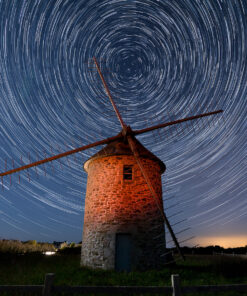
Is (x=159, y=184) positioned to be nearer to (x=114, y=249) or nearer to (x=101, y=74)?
(x=114, y=249)

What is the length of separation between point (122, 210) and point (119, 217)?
0.42 m

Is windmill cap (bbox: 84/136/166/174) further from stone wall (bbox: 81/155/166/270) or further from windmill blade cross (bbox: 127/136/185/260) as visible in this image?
windmill blade cross (bbox: 127/136/185/260)

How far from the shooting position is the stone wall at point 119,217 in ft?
40.8

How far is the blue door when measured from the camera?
12.1 metres

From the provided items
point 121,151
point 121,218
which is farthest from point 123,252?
point 121,151

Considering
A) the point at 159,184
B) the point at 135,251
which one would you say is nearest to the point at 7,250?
→ the point at 135,251

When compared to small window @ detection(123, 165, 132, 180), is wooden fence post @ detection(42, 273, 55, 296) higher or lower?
lower

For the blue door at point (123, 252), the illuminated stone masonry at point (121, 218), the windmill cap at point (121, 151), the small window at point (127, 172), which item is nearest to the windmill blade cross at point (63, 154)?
the windmill cap at point (121, 151)

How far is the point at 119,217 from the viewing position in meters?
→ 12.8

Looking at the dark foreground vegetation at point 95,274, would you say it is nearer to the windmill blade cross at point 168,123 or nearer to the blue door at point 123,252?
the blue door at point 123,252

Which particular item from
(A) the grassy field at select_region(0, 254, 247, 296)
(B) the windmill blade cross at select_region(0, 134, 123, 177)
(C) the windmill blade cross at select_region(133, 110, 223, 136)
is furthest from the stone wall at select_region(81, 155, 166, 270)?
(C) the windmill blade cross at select_region(133, 110, 223, 136)

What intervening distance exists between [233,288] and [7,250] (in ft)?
46.5

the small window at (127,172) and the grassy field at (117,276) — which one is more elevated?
the small window at (127,172)

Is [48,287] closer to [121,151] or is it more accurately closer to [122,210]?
[122,210]
